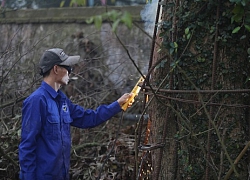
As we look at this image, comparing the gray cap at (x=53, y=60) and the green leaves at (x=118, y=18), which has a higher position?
the green leaves at (x=118, y=18)

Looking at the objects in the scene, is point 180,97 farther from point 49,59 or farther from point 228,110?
point 49,59

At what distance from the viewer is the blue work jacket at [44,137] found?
370cm

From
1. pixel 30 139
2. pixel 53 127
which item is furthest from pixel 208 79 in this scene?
pixel 30 139

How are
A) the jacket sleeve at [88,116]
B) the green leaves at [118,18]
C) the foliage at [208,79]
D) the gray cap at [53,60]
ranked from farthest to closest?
the jacket sleeve at [88,116]
the gray cap at [53,60]
the foliage at [208,79]
the green leaves at [118,18]

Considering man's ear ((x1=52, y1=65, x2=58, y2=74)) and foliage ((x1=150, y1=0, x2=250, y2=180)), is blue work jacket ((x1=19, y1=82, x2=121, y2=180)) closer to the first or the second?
man's ear ((x1=52, y1=65, x2=58, y2=74))

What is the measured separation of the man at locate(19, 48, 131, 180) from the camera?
370 centimetres

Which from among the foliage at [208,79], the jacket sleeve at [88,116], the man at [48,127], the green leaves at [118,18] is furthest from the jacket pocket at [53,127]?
the green leaves at [118,18]

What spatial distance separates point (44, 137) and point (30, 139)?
0.14 m

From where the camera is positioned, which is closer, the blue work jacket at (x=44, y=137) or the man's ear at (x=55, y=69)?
the blue work jacket at (x=44, y=137)

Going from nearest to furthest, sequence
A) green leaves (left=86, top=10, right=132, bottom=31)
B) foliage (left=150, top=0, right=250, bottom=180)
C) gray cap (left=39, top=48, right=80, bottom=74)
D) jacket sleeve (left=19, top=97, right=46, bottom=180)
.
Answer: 1. green leaves (left=86, top=10, right=132, bottom=31)
2. foliage (left=150, top=0, right=250, bottom=180)
3. jacket sleeve (left=19, top=97, right=46, bottom=180)
4. gray cap (left=39, top=48, right=80, bottom=74)

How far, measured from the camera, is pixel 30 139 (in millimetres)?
3684

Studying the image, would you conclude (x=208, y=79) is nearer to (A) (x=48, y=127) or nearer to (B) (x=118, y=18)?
(A) (x=48, y=127)

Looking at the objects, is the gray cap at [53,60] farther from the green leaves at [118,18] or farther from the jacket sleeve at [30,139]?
the green leaves at [118,18]

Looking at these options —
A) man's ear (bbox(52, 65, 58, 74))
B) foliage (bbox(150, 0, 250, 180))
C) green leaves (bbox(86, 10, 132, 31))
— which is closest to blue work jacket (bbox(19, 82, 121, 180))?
man's ear (bbox(52, 65, 58, 74))
